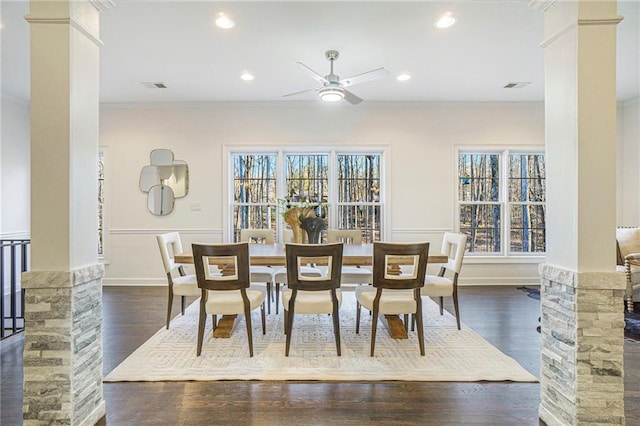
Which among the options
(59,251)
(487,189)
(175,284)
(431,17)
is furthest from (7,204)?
(487,189)

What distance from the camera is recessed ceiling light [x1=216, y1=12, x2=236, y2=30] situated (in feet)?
9.41

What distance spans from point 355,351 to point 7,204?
520 centimetres

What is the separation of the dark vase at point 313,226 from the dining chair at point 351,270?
0.51 meters

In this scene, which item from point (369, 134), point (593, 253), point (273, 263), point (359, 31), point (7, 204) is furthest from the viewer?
point (369, 134)

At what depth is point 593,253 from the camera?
1.66m

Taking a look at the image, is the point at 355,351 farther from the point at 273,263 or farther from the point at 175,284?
the point at 175,284

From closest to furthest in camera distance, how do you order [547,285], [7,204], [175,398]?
[547,285]
[175,398]
[7,204]

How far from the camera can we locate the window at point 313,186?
17.8 feet

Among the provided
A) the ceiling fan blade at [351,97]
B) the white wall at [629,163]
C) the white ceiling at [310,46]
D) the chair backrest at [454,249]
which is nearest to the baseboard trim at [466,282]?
the white wall at [629,163]

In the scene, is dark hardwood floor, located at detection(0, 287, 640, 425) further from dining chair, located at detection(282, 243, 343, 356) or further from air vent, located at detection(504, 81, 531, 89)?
air vent, located at detection(504, 81, 531, 89)

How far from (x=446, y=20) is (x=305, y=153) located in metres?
2.91

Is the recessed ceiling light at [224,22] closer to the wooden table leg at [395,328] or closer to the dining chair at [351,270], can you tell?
the dining chair at [351,270]

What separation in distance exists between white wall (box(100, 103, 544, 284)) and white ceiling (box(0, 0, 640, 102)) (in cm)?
45

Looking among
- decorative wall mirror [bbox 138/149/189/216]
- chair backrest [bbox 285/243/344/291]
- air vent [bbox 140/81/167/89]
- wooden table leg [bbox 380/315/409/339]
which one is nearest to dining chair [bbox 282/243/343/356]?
chair backrest [bbox 285/243/344/291]
